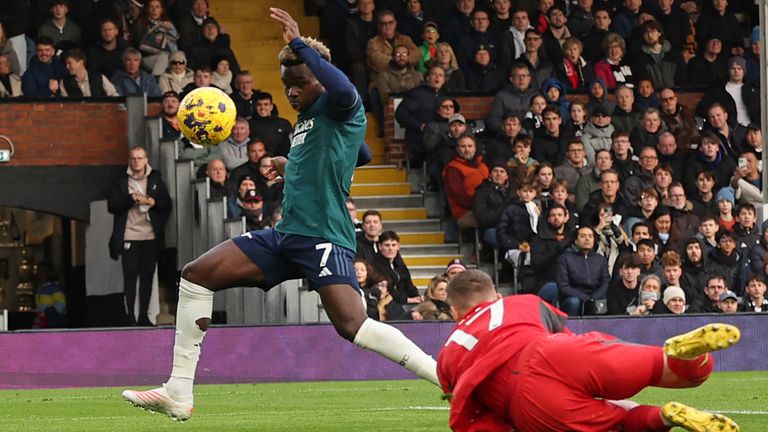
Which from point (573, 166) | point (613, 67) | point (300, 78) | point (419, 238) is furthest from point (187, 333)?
point (613, 67)

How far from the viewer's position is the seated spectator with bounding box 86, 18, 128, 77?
21328 mm

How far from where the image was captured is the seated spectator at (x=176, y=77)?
21297 millimetres

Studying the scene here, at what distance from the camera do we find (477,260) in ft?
69.1

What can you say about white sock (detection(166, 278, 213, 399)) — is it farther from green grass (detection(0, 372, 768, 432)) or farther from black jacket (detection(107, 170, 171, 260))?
black jacket (detection(107, 170, 171, 260))

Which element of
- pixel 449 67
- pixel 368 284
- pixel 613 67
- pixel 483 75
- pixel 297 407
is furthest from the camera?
pixel 613 67

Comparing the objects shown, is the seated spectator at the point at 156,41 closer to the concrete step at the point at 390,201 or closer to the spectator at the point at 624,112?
the concrete step at the point at 390,201

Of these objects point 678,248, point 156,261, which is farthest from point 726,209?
point 156,261

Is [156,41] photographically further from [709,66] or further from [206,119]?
[206,119]

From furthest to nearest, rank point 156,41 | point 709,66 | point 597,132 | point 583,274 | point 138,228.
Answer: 1. point 709,66
2. point 597,132
3. point 156,41
4. point 138,228
5. point 583,274

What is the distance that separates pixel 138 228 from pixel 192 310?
10.6 metres

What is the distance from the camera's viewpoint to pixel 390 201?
22.8 m

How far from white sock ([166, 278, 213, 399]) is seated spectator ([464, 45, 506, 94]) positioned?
44.1 feet

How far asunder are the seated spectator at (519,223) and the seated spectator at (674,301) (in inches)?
82.5

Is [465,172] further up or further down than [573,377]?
further down
